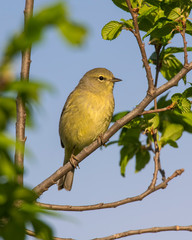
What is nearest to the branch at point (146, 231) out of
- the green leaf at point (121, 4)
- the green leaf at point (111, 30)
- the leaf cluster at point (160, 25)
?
the leaf cluster at point (160, 25)

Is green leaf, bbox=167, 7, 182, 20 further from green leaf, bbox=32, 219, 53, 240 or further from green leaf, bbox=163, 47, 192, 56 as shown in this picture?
green leaf, bbox=32, 219, 53, 240

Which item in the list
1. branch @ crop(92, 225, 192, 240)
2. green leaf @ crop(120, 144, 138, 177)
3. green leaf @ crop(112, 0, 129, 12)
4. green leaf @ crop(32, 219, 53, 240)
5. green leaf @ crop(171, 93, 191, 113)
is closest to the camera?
green leaf @ crop(32, 219, 53, 240)

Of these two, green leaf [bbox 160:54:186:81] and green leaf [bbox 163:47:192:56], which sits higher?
green leaf [bbox 163:47:192:56]

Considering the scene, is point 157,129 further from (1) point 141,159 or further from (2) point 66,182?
(2) point 66,182

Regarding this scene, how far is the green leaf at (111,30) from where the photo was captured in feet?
16.2

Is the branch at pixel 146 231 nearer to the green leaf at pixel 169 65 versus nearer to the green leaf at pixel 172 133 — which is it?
the green leaf at pixel 172 133

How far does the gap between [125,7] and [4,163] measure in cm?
394

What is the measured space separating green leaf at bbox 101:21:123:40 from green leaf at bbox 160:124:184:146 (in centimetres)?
137

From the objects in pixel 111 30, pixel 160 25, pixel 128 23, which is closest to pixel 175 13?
pixel 160 25

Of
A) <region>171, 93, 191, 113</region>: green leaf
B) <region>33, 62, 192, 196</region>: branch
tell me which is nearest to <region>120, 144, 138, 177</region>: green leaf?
<region>33, 62, 192, 196</region>: branch

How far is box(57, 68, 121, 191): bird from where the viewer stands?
750 cm

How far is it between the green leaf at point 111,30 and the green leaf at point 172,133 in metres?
1.37

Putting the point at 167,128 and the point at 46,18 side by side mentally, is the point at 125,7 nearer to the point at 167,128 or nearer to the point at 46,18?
the point at 167,128

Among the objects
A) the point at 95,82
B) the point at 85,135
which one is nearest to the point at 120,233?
the point at 85,135
